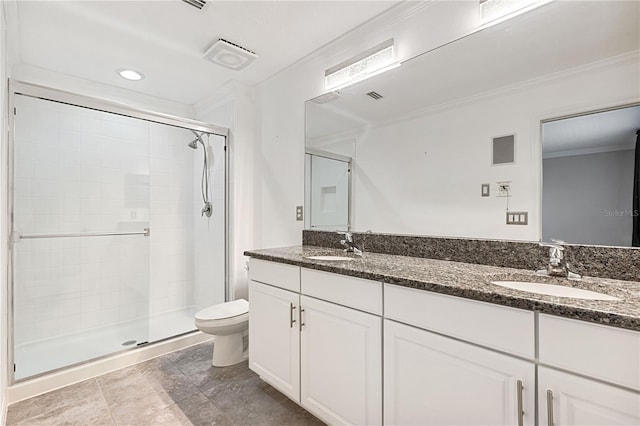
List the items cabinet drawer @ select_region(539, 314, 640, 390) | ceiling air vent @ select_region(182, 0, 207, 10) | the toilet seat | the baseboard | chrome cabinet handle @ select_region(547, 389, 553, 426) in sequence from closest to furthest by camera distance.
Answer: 1. cabinet drawer @ select_region(539, 314, 640, 390)
2. chrome cabinet handle @ select_region(547, 389, 553, 426)
3. ceiling air vent @ select_region(182, 0, 207, 10)
4. the baseboard
5. the toilet seat

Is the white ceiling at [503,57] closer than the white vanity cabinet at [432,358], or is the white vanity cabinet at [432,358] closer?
the white vanity cabinet at [432,358]

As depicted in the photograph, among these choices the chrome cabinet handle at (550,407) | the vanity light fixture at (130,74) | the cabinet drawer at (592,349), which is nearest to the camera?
the cabinet drawer at (592,349)

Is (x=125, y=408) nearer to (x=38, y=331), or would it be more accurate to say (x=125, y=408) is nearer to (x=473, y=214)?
(x=38, y=331)

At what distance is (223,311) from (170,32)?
2003mm

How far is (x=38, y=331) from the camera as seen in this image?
243 centimetres

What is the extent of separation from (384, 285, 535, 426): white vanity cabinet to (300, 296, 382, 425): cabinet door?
63 millimetres

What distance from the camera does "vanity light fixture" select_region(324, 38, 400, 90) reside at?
1886 millimetres

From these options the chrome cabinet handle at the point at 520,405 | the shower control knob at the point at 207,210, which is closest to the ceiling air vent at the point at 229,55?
the shower control knob at the point at 207,210

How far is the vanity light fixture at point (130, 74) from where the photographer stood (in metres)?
2.56

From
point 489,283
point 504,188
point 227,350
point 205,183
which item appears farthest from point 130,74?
point 489,283

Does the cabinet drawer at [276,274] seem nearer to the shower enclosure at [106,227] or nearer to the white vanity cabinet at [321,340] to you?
the white vanity cabinet at [321,340]

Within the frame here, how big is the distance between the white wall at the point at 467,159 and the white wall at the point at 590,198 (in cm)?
6

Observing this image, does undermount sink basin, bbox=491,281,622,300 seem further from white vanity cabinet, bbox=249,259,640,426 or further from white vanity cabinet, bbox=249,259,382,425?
white vanity cabinet, bbox=249,259,382,425

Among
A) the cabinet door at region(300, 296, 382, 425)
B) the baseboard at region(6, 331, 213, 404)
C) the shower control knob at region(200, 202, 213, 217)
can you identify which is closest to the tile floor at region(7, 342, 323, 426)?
the baseboard at region(6, 331, 213, 404)
